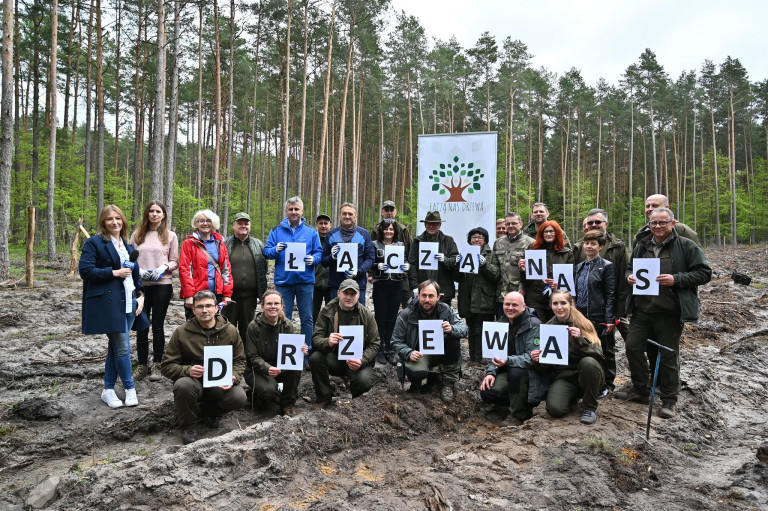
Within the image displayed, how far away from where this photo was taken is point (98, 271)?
4.77 meters

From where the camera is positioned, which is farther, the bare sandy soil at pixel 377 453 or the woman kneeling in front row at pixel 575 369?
the woman kneeling in front row at pixel 575 369

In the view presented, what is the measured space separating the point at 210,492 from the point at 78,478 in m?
0.96

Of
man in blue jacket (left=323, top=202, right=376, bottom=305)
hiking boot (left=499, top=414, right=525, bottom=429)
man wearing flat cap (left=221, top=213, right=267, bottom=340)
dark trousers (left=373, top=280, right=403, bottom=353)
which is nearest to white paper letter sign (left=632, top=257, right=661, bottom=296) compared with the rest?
hiking boot (left=499, top=414, right=525, bottom=429)

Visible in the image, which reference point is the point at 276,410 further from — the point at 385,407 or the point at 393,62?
the point at 393,62

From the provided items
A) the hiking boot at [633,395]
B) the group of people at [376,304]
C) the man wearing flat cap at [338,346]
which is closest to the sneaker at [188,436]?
the group of people at [376,304]

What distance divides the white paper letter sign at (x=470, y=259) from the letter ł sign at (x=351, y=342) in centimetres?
191

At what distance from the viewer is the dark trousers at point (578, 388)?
4.70 m

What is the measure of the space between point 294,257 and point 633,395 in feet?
14.4

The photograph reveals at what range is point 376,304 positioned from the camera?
→ 6637 millimetres

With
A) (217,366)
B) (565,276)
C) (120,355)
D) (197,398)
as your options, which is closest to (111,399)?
(120,355)

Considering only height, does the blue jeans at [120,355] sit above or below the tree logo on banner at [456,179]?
below

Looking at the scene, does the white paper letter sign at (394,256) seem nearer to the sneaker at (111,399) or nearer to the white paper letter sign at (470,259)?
the white paper letter sign at (470,259)

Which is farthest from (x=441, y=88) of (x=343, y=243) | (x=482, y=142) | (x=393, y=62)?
(x=343, y=243)

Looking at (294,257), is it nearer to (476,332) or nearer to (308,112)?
(476,332)
